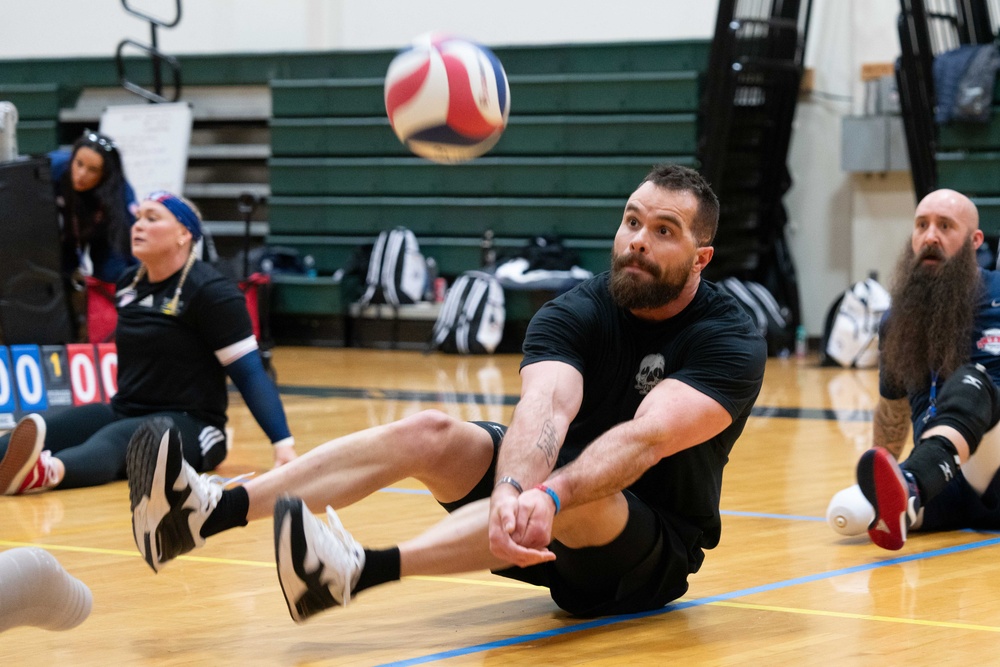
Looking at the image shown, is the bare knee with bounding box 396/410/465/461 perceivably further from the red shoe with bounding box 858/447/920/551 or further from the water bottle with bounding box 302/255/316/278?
the water bottle with bounding box 302/255/316/278

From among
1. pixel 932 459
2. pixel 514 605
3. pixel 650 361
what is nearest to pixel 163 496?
pixel 514 605

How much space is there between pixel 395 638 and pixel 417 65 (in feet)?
5.27

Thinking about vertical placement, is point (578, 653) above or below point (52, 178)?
below

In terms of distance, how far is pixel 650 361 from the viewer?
3076 millimetres

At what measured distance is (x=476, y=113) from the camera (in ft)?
12.3

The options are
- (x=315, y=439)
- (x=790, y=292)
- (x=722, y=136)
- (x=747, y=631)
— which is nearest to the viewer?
(x=747, y=631)

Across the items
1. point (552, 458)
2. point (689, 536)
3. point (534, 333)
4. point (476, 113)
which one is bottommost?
point (689, 536)

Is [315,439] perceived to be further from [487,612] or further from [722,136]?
[722,136]

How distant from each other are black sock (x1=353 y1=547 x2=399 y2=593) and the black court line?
15.8 ft

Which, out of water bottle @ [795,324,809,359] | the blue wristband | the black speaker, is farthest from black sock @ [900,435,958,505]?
water bottle @ [795,324,809,359]

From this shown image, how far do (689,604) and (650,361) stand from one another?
0.60 m

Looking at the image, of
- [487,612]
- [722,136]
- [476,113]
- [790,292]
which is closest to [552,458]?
[487,612]

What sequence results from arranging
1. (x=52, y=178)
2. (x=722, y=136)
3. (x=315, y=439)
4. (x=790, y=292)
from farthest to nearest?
(x=790, y=292) → (x=722, y=136) → (x=52, y=178) → (x=315, y=439)

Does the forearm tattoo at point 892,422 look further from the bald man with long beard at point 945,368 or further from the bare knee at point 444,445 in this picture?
the bare knee at point 444,445
